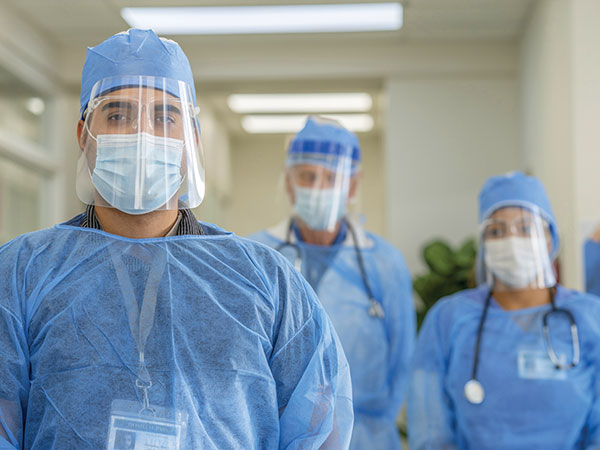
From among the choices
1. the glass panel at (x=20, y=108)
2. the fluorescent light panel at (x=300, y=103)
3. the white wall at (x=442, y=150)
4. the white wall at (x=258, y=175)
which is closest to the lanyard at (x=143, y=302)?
the glass panel at (x=20, y=108)

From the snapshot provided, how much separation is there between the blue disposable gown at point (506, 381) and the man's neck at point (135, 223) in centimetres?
116

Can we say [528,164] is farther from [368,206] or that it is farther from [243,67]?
[368,206]

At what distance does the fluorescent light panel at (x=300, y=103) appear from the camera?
602 cm

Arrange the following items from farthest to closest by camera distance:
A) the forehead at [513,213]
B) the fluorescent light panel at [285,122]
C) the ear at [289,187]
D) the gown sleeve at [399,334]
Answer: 1. the fluorescent light panel at [285,122]
2. the ear at [289,187]
3. the gown sleeve at [399,334]
4. the forehead at [513,213]

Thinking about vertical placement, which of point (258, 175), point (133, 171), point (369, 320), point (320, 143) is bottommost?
point (369, 320)

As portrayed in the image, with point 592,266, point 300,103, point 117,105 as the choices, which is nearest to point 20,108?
point 300,103

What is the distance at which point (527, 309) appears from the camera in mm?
2160

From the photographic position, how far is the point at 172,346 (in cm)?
115

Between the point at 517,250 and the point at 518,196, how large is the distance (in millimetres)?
164

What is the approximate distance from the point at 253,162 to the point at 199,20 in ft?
11.8

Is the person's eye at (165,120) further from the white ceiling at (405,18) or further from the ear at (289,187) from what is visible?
the white ceiling at (405,18)

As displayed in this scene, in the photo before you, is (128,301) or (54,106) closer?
(128,301)

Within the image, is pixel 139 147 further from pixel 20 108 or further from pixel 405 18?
pixel 20 108

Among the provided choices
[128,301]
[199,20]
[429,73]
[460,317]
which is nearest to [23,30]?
[199,20]
